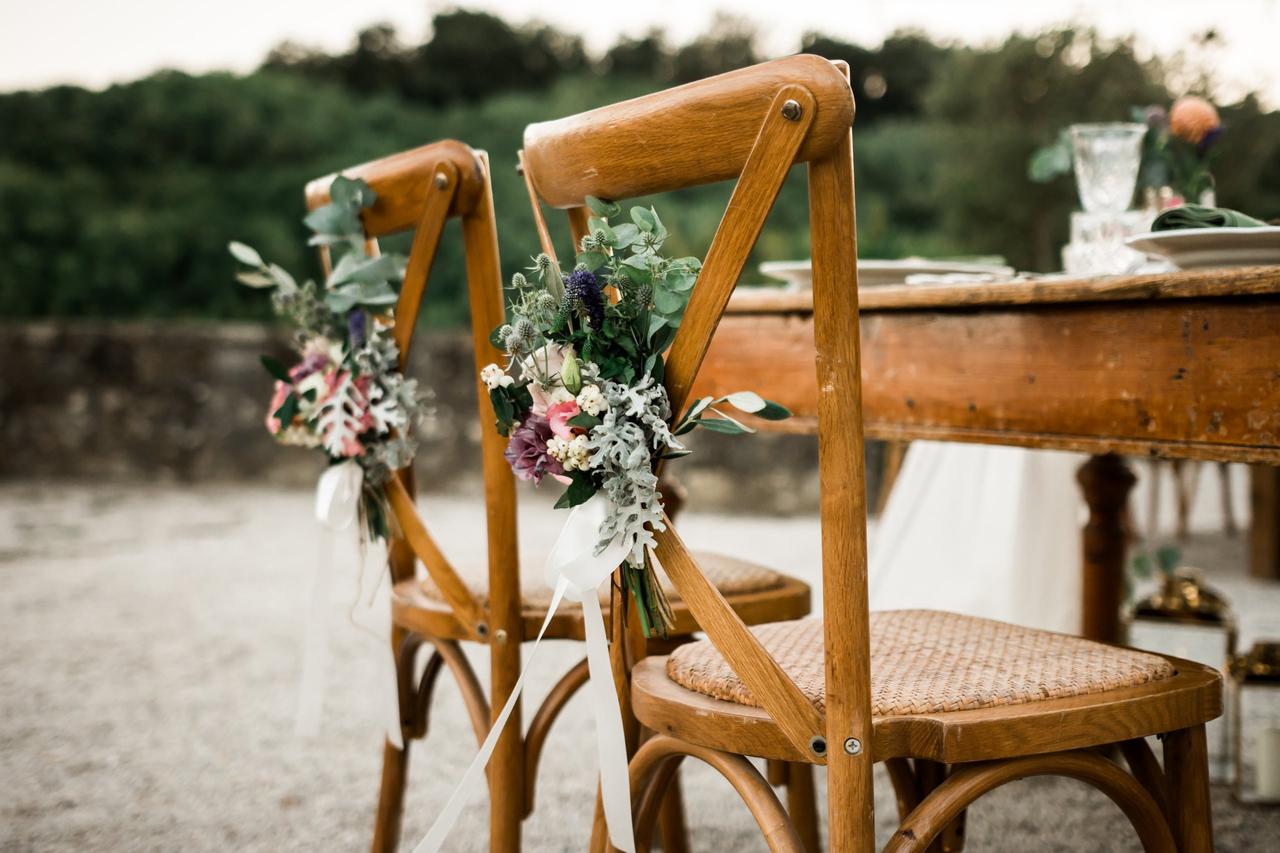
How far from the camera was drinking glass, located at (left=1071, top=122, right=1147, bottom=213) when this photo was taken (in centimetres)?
151

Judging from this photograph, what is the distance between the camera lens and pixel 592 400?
2.93 ft

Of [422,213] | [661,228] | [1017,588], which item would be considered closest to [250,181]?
[1017,588]

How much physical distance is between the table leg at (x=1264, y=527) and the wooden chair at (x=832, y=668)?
2979 millimetres

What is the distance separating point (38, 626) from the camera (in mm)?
3123

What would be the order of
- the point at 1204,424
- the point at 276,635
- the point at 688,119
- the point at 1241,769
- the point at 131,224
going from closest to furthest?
the point at 688,119 < the point at 1204,424 < the point at 1241,769 < the point at 276,635 < the point at 131,224

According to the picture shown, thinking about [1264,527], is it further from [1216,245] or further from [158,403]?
[158,403]

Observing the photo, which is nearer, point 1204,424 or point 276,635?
point 1204,424

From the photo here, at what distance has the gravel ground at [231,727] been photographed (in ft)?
5.98

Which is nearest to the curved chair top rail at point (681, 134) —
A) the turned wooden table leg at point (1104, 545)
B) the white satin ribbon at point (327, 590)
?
the white satin ribbon at point (327, 590)

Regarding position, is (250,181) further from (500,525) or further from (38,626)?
(500,525)

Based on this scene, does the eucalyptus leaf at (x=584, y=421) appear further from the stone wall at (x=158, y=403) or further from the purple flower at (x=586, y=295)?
the stone wall at (x=158, y=403)

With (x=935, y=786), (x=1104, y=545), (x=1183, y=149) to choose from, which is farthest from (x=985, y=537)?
(x=935, y=786)

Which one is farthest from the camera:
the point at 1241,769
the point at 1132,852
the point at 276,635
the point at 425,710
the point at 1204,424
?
the point at 276,635

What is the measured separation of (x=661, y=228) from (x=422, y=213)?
1.42ft
